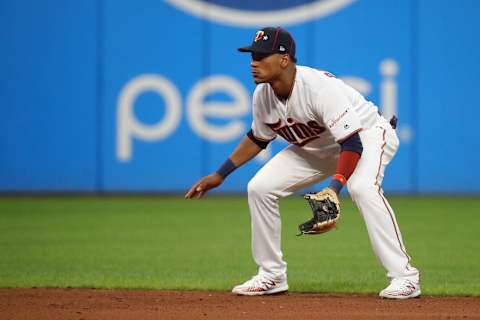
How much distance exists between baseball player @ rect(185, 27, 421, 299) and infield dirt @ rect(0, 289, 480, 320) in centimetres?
20

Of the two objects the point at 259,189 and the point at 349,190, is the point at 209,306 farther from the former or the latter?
the point at 349,190

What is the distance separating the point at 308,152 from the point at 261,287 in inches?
34.6

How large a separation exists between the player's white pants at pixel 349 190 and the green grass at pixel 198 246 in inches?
21.0

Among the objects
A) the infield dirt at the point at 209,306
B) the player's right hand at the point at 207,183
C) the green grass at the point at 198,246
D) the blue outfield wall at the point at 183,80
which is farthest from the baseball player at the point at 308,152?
the blue outfield wall at the point at 183,80

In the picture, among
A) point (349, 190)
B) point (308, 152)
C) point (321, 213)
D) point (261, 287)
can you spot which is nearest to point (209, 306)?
point (261, 287)

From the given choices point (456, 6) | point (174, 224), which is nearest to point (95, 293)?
point (174, 224)

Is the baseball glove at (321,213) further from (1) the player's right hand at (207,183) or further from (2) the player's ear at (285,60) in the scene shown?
(1) the player's right hand at (207,183)

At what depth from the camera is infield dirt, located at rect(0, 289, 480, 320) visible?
522 centimetres

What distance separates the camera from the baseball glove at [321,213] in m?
5.13

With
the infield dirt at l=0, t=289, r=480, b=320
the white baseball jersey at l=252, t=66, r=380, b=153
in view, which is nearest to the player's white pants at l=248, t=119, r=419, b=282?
the white baseball jersey at l=252, t=66, r=380, b=153

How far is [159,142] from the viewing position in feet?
46.5

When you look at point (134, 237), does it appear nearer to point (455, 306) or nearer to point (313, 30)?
point (455, 306)

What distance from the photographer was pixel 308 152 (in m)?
6.14

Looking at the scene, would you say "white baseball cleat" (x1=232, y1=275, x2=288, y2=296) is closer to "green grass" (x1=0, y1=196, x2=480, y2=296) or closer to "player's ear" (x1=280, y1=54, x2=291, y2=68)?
"green grass" (x1=0, y1=196, x2=480, y2=296)
